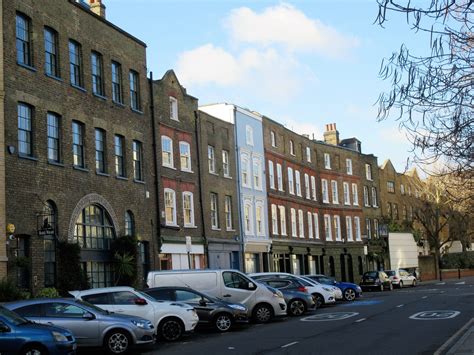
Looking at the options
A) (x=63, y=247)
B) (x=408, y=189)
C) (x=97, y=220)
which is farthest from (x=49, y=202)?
(x=408, y=189)

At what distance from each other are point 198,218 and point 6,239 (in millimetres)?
16070

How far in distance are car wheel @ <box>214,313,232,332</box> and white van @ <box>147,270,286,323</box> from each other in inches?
101

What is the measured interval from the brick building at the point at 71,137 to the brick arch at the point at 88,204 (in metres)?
0.04

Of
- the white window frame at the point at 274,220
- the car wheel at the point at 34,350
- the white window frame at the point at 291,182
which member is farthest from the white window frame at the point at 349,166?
the car wheel at the point at 34,350

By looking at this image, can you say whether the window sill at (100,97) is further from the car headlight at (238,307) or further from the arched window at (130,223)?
the car headlight at (238,307)

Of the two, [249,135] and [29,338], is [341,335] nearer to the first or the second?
[29,338]

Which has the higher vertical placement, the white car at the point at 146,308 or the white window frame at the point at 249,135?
the white window frame at the point at 249,135

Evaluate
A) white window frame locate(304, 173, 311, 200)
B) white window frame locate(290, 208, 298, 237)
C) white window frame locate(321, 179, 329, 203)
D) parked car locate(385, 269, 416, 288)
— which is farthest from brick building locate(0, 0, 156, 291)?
white window frame locate(321, 179, 329, 203)

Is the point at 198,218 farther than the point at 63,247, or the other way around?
the point at 198,218

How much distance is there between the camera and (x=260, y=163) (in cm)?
4850

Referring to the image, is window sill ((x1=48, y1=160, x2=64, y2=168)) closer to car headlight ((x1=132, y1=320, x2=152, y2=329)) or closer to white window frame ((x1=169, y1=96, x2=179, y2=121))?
car headlight ((x1=132, y1=320, x2=152, y2=329))

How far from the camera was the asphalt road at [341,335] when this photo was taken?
53.7 feet

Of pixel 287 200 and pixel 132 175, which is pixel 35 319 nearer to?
pixel 132 175

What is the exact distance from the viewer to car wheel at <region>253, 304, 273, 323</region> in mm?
25031
